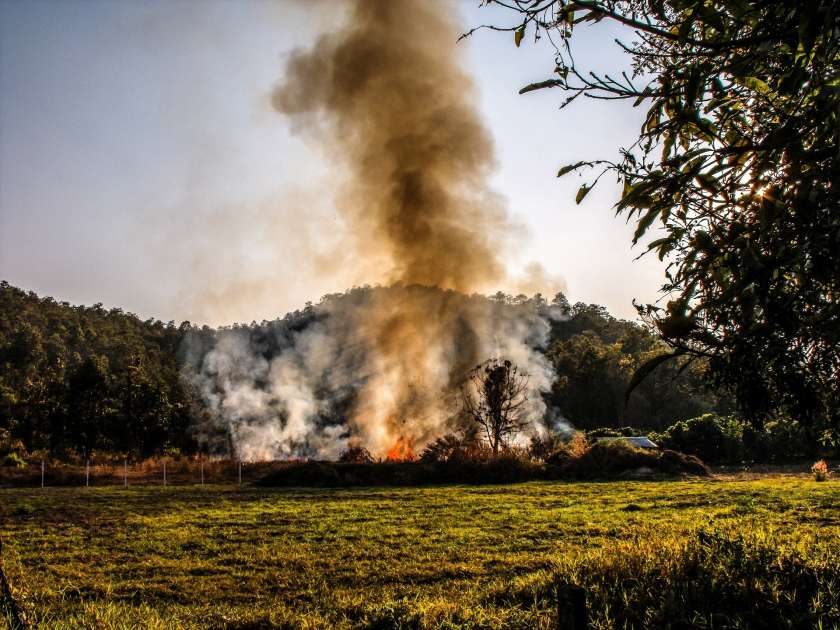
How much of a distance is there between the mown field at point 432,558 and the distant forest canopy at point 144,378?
10571 millimetres

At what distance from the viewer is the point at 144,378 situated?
160 ft

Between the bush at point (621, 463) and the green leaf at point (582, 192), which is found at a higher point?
the green leaf at point (582, 192)

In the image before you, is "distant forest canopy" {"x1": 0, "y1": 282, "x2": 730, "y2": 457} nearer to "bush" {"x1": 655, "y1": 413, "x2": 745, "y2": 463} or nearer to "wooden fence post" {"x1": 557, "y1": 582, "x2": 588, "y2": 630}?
"bush" {"x1": 655, "y1": 413, "x2": 745, "y2": 463}

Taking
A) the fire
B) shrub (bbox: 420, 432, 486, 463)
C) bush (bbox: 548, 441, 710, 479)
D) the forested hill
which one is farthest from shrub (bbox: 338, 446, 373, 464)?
the forested hill

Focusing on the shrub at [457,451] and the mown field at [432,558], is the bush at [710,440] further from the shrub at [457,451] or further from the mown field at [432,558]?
the mown field at [432,558]

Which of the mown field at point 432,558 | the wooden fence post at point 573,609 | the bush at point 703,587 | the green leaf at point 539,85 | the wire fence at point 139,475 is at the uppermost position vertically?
the green leaf at point 539,85

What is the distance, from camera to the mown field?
6078 millimetres

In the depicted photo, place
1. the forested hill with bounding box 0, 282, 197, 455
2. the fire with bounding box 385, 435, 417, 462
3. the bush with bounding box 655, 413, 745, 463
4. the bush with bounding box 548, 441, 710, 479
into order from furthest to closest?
the forested hill with bounding box 0, 282, 197, 455, the fire with bounding box 385, 435, 417, 462, the bush with bounding box 655, 413, 745, 463, the bush with bounding box 548, 441, 710, 479

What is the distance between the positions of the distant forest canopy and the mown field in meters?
10.6

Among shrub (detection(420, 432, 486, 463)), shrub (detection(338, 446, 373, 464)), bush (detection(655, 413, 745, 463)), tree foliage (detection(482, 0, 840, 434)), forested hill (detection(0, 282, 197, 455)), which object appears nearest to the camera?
tree foliage (detection(482, 0, 840, 434))

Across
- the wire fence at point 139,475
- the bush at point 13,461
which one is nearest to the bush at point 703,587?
the wire fence at point 139,475

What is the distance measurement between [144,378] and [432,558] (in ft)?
144

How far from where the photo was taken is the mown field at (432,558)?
608cm

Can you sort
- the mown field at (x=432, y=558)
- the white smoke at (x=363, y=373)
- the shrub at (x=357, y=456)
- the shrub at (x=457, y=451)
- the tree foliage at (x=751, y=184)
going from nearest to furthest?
Result: the tree foliage at (x=751, y=184), the mown field at (x=432, y=558), the shrub at (x=457, y=451), the shrub at (x=357, y=456), the white smoke at (x=363, y=373)
